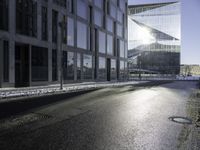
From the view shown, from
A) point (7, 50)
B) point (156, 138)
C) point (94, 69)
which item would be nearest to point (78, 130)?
point (156, 138)

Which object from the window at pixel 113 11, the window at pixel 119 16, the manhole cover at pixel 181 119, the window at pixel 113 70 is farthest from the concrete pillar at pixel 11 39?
the window at pixel 119 16

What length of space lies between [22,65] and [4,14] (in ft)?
20.1

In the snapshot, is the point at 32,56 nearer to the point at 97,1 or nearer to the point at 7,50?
the point at 7,50

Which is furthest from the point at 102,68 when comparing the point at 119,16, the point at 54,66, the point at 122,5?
the point at 122,5

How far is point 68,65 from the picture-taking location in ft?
120

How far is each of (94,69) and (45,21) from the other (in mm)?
16411

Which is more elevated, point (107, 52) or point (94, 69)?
point (107, 52)

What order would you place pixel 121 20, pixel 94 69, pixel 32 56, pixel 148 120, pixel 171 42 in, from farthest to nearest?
pixel 171 42, pixel 121 20, pixel 94 69, pixel 32 56, pixel 148 120

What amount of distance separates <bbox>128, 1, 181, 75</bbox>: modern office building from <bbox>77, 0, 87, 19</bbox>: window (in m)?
83.8

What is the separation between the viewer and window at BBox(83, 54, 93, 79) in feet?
138

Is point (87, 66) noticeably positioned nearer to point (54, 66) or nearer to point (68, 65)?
point (68, 65)

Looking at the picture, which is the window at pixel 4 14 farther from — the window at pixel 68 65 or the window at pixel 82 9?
the window at pixel 82 9

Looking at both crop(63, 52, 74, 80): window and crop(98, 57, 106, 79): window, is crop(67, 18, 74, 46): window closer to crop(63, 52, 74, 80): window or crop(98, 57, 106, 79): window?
crop(63, 52, 74, 80): window

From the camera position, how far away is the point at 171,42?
124 metres
